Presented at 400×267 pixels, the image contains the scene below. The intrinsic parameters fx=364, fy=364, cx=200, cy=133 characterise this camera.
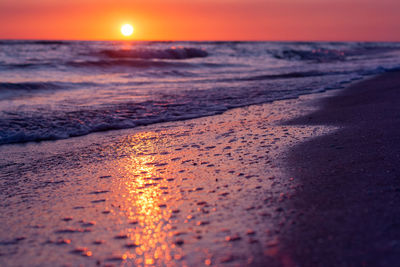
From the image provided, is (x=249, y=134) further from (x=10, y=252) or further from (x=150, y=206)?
(x=10, y=252)

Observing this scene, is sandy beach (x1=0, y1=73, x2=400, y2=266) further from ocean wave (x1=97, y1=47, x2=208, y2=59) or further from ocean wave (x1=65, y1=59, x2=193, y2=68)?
ocean wave (x1=97, y1=47, x2=208, y2=59)

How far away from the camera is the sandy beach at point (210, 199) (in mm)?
1540

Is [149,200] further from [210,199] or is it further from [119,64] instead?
[119,64]

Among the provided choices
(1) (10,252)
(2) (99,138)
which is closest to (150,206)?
(1) (10,252)

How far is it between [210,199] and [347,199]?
0.75m

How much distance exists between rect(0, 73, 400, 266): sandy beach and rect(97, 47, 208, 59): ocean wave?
2271cm

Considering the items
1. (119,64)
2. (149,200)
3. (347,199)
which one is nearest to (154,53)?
(119,64)

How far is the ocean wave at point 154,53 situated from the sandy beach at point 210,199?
22710 mm

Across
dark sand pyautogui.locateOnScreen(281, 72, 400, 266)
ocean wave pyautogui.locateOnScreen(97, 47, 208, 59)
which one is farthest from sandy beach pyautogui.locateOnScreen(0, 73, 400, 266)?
ocean wave pyautogui.locateOnScreen(97, 47, 208, 59)

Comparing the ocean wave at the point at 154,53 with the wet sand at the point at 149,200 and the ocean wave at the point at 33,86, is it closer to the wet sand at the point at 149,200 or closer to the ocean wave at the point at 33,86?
the ocean wave at the point at 33,86

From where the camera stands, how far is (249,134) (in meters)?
3.86

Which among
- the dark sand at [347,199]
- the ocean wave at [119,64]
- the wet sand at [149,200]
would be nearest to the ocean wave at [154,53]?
the ocean wave at [119,64]

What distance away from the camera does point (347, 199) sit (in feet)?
6.41

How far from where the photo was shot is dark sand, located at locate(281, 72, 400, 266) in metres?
1.46
